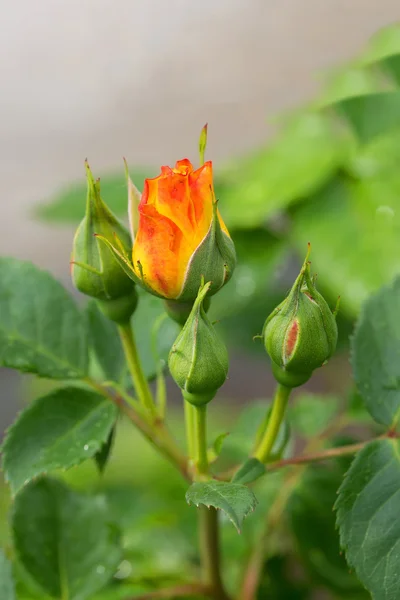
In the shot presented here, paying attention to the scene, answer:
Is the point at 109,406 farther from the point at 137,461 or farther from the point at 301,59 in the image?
the point at 301,59

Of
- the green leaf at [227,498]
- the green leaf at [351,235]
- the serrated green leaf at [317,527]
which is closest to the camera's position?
the green leaf at [227,498]

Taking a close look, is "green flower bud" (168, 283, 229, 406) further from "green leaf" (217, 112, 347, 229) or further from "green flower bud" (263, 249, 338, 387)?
"green leaf" (217, 112, 347, 229)

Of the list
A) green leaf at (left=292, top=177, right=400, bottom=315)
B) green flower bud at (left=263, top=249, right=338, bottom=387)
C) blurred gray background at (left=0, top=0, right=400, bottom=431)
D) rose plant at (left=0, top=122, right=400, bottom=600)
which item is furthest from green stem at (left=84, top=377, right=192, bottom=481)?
blurred gray background at (left=0, top=0, right=400, bottom=431)

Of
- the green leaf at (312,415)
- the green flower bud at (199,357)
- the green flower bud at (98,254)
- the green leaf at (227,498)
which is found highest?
the green flower bud at (98,254)

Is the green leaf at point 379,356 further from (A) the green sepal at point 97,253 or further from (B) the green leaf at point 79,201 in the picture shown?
(B) the green leaf at point 79,201

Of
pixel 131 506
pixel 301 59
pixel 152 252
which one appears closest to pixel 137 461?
pixel 131 506

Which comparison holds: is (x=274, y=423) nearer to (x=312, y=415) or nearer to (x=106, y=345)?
(x=106, y=345)

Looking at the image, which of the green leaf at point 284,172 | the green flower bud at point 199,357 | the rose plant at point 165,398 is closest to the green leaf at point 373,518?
the rose plant at point 165,398

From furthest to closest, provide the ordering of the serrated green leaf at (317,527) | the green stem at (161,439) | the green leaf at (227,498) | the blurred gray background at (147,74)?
the blurred gray background at (147,74) < the serrated green leaf at (317,527) < the green stem at (161,439) < the green leaf at (227,498)
